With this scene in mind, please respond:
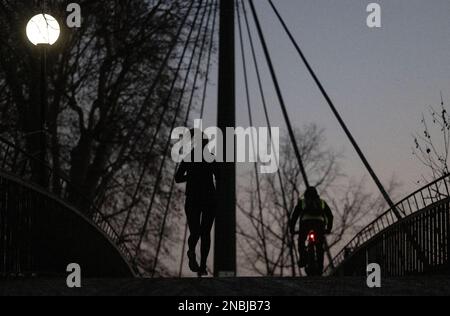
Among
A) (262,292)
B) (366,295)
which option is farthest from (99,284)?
(366,295)

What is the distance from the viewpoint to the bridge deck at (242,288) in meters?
8.25

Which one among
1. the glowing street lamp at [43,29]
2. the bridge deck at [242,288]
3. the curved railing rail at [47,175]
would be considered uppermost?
Result: the glowing street lamp at [43,29]

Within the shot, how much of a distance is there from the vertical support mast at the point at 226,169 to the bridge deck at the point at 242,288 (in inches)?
257

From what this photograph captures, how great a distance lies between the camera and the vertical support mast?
55.2 ft

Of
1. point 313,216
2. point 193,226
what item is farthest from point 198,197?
point 313,216

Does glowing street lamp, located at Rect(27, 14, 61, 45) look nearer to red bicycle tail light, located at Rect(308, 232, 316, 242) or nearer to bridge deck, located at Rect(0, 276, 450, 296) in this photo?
red bicycle tail light, located at Rect(308, 232, 316, 242)

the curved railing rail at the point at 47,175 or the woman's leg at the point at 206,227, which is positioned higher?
the curved railing rail at the point at 47,175

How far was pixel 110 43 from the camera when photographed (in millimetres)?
25109

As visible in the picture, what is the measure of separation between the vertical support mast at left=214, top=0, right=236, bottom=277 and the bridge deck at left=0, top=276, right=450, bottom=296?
654 centimetres

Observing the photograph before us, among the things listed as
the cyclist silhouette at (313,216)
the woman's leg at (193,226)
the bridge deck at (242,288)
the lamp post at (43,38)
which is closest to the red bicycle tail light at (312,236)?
the cyclist silhouette at (313,216)

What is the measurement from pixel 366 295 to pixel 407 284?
1.68 metres

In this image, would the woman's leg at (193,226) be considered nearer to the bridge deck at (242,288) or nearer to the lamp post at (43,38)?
the bridge deck at (242,288)

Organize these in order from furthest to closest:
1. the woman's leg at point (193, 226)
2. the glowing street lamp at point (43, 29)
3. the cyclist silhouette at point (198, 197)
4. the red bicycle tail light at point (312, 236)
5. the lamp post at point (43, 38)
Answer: the glowing street lamp at point (43, 29), the lamp post at point (43, 38), the red bicycle tail light at point (312, 236), the woman's leg at point (193, 226), the cyclist silhouette at point (198, 197)

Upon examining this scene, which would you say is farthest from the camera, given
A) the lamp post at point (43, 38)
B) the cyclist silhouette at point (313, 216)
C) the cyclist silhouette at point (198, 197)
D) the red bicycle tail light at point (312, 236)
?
the lamp post at point (43, 38)
